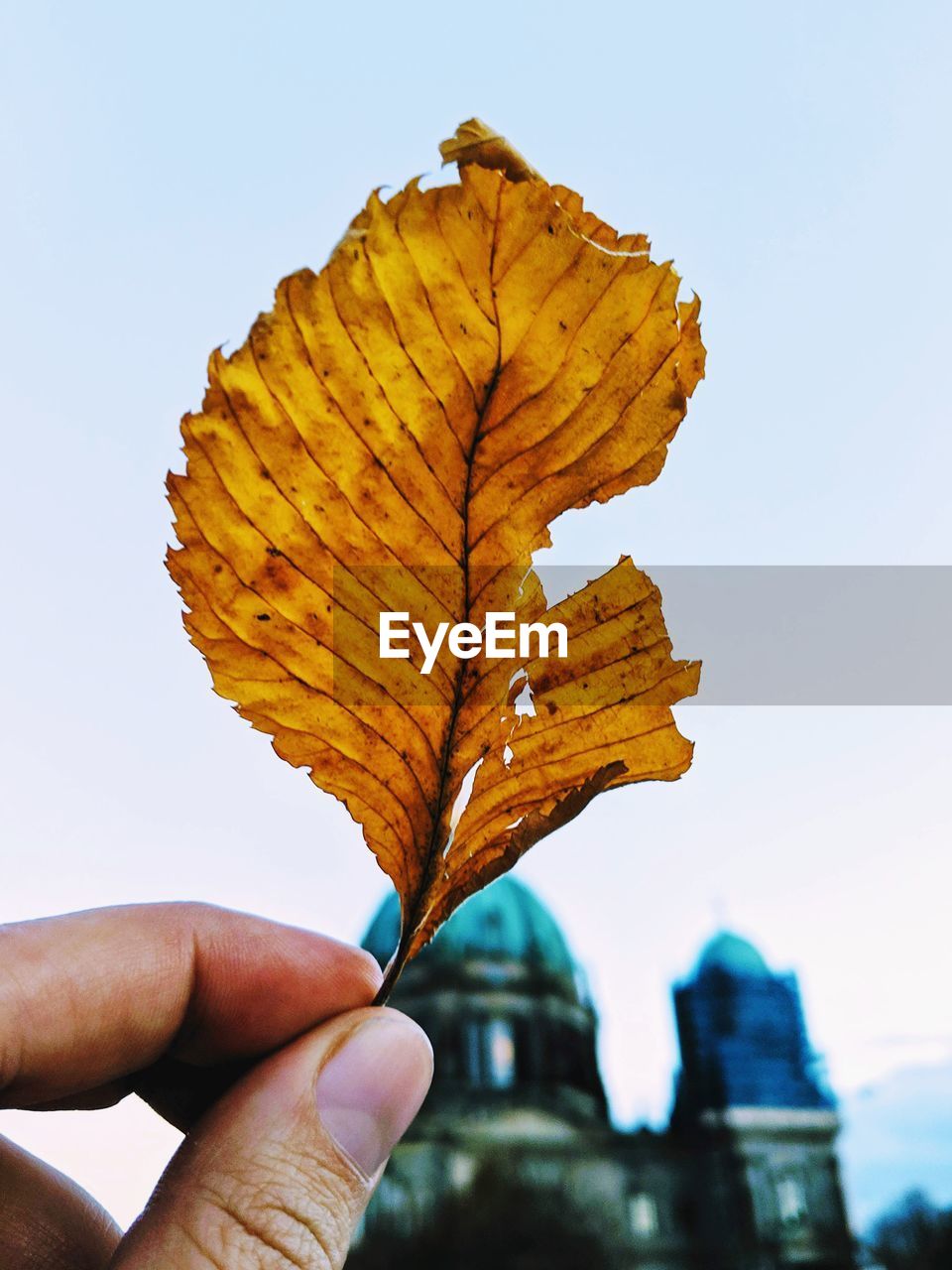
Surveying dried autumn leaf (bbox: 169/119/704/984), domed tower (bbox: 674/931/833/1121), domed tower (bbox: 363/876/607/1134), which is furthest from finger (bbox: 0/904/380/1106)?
domed tower (bbox: 674/931/833/1121)

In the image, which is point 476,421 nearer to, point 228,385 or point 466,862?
point 228,385

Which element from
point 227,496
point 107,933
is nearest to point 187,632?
point 227,496

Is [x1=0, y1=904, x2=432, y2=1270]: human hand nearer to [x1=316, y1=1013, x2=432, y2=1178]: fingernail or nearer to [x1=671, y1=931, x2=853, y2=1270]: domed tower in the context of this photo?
[x1=316, y1=1013, x2=432, y2=1178]: fingernail

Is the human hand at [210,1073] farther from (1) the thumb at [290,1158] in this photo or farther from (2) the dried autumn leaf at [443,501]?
(2) the dried autumn leaf at [443,501]

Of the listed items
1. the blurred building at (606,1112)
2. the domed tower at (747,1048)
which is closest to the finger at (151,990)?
A: the blurred building at (606,1112)

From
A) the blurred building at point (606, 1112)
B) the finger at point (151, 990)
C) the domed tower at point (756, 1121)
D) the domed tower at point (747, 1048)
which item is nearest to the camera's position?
the finger at point (151, 990)
